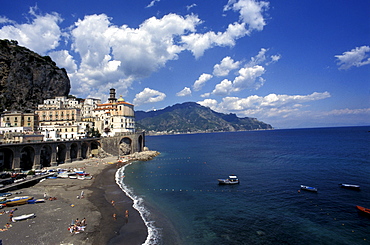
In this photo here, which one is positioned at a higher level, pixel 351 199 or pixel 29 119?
pixel 29 119

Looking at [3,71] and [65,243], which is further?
[3,71]

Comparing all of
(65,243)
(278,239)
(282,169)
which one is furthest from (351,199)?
(65,243)

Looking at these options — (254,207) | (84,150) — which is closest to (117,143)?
(84,150)

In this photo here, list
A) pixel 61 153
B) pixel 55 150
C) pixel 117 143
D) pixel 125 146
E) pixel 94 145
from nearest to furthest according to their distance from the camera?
pixel 55 150 < pixel 61 153 < pixel 94 145 < pixel 117 143 < pixel 125 146

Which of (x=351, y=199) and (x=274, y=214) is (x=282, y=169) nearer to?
(x=351, y=199)

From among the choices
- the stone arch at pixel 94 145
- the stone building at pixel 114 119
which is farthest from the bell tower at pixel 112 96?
the stone arch at pixel 94 145

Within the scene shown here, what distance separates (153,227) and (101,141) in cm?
6764

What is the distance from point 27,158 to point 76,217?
1758 inches

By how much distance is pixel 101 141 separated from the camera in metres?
86.8

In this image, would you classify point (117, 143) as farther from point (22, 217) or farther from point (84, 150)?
point (22, 217)

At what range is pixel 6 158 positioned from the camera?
54.8m

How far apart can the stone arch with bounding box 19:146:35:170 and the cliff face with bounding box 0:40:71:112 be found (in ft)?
153

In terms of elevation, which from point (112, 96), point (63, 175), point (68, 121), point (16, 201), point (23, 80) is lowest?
point (63, 175)

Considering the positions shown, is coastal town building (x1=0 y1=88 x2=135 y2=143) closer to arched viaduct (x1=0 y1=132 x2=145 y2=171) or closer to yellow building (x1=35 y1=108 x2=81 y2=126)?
yellow building (x1=35 y1=108 x2=81 y2=126)
